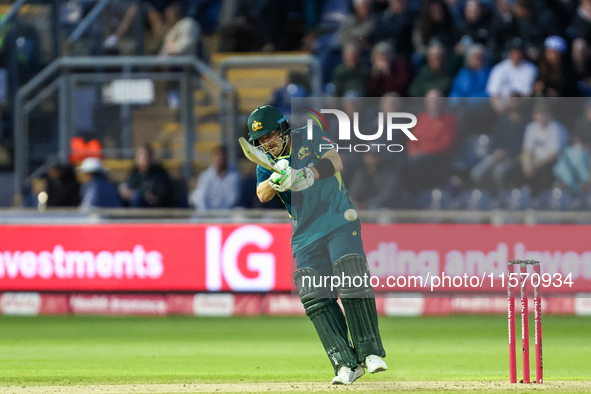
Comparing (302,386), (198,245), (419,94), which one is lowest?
(302,386)

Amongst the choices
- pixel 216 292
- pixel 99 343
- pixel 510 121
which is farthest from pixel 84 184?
pixel 510 121

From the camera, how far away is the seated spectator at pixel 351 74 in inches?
529

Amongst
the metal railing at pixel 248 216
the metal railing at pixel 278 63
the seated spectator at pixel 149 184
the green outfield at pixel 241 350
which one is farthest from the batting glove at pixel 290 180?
the metal railing at pixel 278 63

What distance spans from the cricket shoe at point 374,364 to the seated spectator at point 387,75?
709 cm

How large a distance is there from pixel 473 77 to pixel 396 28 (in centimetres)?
175

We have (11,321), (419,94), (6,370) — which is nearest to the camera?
(6,370)

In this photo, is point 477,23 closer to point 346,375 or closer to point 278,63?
point 278,63

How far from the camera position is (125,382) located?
7.22m

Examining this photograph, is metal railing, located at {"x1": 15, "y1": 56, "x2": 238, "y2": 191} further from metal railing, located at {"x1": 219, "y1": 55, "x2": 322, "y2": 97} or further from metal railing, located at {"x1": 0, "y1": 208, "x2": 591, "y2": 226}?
metal railing, located at {"x1": 0, "y1": 208, "x2": 591, "y2": 226}

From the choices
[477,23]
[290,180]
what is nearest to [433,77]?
[477,23]

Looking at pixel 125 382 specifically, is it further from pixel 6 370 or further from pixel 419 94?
pixel 419 94

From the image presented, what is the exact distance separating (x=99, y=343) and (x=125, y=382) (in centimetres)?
314

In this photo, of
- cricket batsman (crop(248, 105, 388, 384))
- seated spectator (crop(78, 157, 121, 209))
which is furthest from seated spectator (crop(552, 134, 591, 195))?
seated spectator (crop(78, 157, 121, 209))

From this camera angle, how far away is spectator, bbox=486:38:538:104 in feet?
42.7
